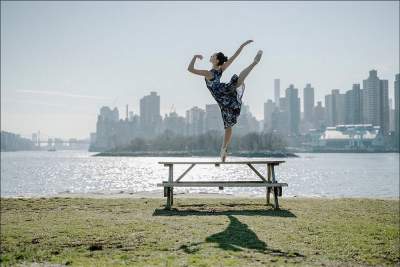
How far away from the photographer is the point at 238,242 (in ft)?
30.3

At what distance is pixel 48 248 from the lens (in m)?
8.94

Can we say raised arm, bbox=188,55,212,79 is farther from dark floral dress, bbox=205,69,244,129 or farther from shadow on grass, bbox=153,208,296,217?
shadow on grass, bbox=153,208,296,217

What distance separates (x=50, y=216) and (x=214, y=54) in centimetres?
706

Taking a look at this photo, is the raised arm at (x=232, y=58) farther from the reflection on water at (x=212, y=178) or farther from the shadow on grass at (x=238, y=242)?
the reflection on water at (x=212, y=178)

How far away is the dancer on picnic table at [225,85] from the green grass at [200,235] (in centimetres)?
272

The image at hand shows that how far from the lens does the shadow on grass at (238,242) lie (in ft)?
27.8

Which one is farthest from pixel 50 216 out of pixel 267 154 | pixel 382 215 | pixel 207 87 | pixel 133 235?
pixel 267 154

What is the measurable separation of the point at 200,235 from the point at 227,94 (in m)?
3.15

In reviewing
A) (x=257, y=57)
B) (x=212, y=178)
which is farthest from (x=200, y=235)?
(x=212, y=178)

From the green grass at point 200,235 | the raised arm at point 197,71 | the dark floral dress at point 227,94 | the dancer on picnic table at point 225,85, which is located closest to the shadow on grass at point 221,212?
the green grass at point 200,235

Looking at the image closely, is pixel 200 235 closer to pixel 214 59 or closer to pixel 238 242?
pixel 238 242

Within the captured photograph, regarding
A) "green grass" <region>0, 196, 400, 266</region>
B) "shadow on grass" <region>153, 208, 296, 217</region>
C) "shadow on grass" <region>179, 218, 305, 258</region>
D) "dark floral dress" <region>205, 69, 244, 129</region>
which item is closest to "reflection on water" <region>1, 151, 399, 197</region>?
"shadow on grass" <region>153, 208, 296, 217</region>

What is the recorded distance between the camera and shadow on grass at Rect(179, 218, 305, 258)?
27.8 ft

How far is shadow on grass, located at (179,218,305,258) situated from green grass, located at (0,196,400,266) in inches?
0.8
